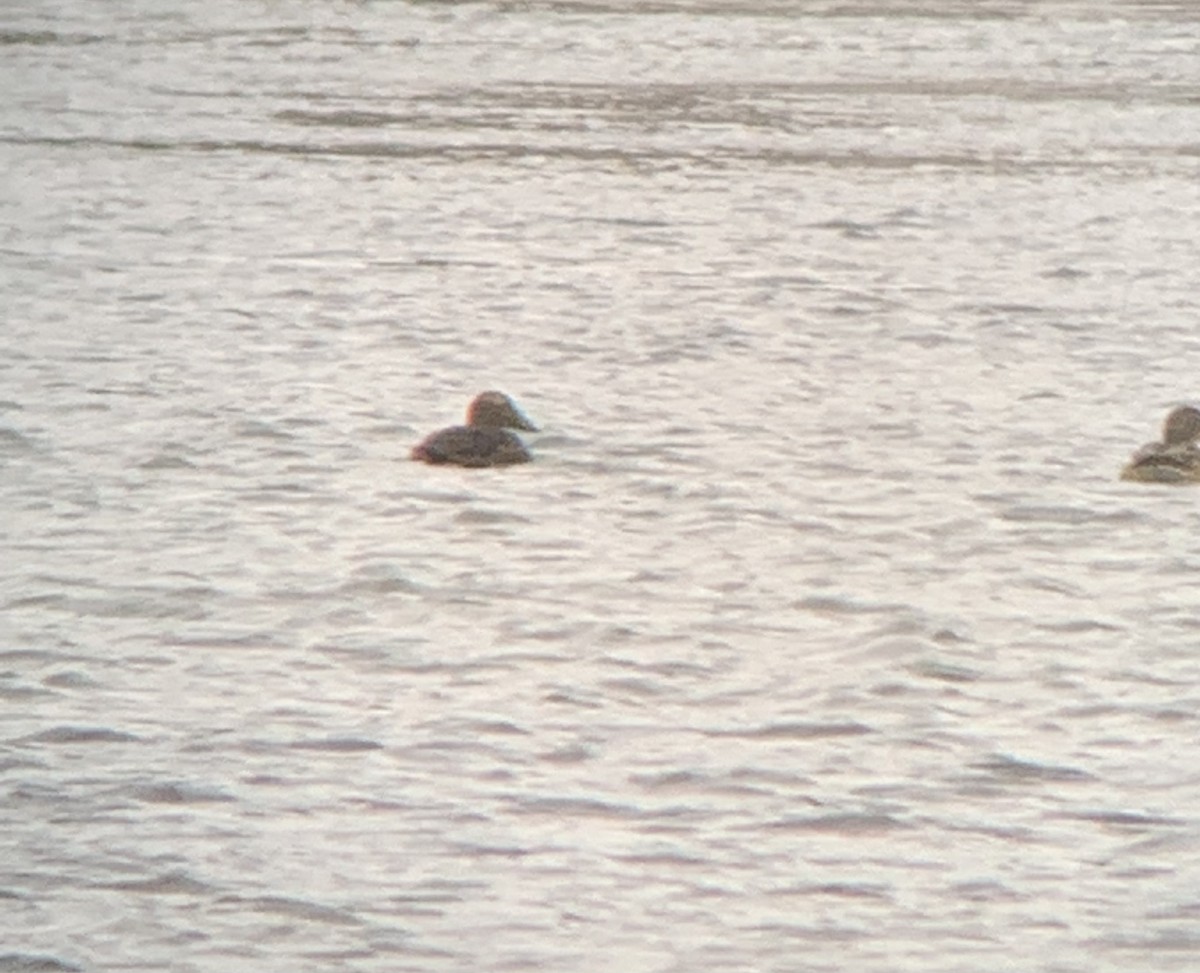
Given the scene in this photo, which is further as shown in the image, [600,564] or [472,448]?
[472,448]

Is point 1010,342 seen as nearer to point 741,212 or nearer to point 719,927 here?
point 741,212

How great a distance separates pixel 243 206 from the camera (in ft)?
76.9

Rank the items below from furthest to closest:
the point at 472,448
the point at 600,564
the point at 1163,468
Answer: the point at 472,448 < the point at 1163,468 < the point at 600,564

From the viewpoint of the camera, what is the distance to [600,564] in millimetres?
12477

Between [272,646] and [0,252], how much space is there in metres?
10.1

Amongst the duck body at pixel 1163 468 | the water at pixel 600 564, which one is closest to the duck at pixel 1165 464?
the duck body at pixel 1163 468

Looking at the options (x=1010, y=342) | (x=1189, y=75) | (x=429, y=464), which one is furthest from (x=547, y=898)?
(x=1189, y=75)

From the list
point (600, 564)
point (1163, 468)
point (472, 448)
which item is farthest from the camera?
point (472, 448)

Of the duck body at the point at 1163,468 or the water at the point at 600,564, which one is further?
the duck body at the point at 1163,468

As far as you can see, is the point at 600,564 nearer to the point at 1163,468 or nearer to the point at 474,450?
the point at 474,450

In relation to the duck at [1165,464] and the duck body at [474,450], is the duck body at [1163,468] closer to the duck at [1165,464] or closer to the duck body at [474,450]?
the duck at [1165,464]

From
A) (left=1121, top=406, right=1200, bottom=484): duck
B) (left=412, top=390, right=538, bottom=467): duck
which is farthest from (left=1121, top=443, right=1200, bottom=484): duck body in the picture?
(left=412, top=390, right=538, bottom=467): duck

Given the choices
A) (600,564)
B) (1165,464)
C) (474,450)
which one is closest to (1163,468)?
→ (1165,464)

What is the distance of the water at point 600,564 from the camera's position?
28.4 ft
